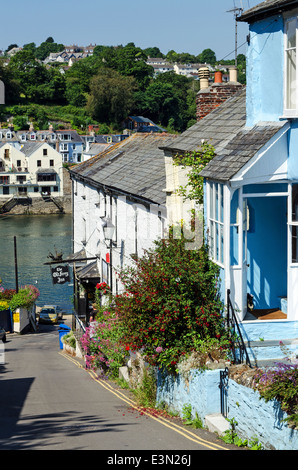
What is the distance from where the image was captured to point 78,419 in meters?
13.0

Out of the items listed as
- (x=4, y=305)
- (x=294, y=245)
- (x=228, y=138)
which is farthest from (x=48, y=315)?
(x=294, y=245)

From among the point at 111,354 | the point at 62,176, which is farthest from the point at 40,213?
the point at 111,354

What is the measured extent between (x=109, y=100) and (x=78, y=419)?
5448 inches

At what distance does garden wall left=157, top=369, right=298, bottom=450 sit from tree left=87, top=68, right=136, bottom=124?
13651 cm

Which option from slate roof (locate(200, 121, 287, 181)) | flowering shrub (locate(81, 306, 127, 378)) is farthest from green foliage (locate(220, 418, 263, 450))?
flowering shrub (locate(81, 306, 127, 378))

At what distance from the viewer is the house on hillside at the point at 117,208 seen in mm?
21359

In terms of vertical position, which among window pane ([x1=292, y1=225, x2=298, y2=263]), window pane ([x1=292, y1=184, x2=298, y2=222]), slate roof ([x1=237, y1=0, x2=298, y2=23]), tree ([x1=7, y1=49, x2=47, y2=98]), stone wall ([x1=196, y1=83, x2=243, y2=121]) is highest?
tree ([x1=7, y1=49, x2=47, y2=98])

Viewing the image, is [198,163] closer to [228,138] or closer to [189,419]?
[228,138]

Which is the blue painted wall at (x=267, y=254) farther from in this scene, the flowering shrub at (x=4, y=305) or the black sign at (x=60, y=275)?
the flowering shrub at (x=4, y=305)

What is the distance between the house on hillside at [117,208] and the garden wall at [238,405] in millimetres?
6432

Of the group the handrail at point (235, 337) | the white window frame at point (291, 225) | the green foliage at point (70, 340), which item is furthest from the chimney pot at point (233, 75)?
the green foliage at point (70, 340)

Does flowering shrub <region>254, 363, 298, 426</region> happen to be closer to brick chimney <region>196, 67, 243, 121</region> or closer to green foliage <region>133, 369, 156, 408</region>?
green foliage <region>133, 369, 156, 408</region>

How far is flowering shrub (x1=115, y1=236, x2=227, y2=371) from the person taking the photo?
1175cm

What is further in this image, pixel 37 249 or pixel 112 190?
pixel 37 249
